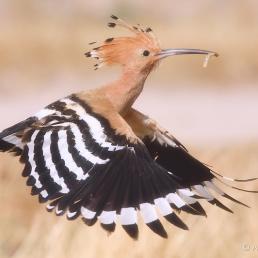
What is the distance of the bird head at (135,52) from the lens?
524cm

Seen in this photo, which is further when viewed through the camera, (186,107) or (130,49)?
(186,107)

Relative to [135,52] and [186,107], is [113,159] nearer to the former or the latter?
[135,52]

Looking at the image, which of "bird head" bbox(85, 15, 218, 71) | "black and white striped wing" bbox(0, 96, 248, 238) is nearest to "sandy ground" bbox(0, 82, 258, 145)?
"bird head" bbox(85, 15, 218, 71)

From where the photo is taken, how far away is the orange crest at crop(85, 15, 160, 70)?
5.24m

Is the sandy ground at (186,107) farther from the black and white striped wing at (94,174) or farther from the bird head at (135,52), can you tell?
the black and white striped wing at (94,174)

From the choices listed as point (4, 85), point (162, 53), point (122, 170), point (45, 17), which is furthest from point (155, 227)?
point (45, 17)

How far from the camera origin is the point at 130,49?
5262 mm

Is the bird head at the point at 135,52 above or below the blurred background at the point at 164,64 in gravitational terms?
above

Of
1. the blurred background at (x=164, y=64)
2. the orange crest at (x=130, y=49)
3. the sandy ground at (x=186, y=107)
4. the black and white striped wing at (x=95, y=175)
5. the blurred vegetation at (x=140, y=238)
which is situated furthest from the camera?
the blurred background at (x=164, y=64)

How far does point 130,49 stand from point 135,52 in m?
0.03

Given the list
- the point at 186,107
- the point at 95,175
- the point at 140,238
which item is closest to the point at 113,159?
the point at 95,175

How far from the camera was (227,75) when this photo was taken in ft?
42.1

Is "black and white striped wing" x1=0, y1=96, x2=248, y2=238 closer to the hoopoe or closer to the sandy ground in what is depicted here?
the hoopoe

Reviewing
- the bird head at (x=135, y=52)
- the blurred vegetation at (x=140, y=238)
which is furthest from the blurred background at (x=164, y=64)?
the bird head at (x=135, y=52)
